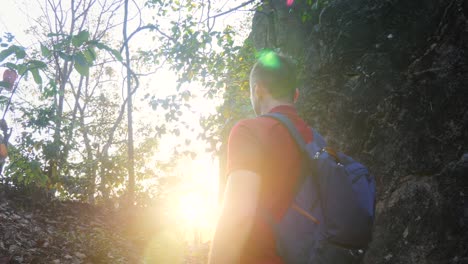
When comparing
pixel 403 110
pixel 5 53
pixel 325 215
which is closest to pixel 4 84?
pixel 5 53

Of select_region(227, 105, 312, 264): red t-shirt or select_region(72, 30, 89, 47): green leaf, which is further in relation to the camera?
select_region(72, 30, 89, 47): green leaf

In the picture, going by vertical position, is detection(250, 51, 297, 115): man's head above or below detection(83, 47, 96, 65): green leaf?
below

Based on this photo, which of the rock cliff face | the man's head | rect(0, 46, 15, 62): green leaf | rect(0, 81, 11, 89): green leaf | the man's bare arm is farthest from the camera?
the rock cliff face

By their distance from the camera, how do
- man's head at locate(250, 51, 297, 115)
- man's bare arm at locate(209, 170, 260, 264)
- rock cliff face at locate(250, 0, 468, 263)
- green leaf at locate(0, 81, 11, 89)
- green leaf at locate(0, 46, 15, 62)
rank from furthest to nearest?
1. rock cliff face at locate(250, 0, 468, 263)
2. man's head at locate(250, 51, 297, 115)
3. green leaf at locate(0, 81, 11, 89)
4. green leaf at locate(0, 46, 15, 62)
5. man's bare arm at locate(209, 170, 260, 264)

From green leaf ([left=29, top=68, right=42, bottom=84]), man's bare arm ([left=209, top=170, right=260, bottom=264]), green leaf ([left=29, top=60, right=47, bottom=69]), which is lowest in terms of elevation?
man's bare arm ([left=209, top=170, right=260, bottom=264])

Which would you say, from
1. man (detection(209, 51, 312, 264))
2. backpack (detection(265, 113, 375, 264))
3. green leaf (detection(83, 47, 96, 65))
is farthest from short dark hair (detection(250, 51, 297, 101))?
green leaf (detection(83, 47, 96, 65))

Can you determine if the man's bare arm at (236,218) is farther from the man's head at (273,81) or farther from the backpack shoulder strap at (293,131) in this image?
the man's head at (273,81)

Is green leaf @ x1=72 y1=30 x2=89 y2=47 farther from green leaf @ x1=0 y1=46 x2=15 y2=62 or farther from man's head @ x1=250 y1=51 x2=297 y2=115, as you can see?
man's head @ x1=250 y1=51 x2=297 y2=115

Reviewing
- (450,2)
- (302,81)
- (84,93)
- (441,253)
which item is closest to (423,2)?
(450,2)

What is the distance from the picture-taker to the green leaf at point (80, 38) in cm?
154

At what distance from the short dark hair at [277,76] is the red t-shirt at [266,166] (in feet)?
1.01

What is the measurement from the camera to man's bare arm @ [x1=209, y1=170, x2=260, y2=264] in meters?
1.36

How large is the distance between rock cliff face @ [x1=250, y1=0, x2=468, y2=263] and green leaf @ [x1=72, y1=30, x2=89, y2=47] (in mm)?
3192

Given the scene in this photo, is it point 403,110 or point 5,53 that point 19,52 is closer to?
point 5,53
